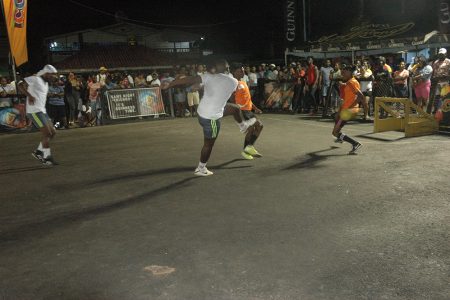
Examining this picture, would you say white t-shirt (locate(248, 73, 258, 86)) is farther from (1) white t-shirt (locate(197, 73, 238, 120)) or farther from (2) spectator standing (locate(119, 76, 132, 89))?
(1) white t-shirt (locate(197, 73, 238, 120))

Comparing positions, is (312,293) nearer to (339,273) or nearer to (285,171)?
(339,273)

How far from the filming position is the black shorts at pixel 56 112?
14906 mm

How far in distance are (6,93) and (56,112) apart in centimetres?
190

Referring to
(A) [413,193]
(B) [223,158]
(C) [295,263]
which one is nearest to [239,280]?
(C) [295,263]

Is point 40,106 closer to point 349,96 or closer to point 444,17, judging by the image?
point 349,96

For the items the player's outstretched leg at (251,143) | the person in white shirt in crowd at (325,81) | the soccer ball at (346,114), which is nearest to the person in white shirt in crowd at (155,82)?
the person in white shirt in crowd at (325,81)

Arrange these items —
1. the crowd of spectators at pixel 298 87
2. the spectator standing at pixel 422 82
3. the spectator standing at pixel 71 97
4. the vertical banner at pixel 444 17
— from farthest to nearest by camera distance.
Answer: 1. the vertical banner at pixel 444 17
2. the spectator standing at pixel 71 97
3. the crowd of spectators at pixel 298 87
4. the spectator standing at pixel 422 82

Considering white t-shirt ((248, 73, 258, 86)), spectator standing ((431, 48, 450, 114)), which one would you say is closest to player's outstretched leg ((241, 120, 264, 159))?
spectator standing ((431, 48, 450, 114))

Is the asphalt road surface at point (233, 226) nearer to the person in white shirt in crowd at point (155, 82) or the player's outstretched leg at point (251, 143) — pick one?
the player's outstretched leg at point (251, 143)

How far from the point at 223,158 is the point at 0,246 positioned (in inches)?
188

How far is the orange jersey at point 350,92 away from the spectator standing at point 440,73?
464 cm

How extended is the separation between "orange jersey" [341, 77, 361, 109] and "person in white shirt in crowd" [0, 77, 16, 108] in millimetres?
11571

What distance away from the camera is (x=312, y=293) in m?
3.10

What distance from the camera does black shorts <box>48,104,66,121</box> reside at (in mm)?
14906
